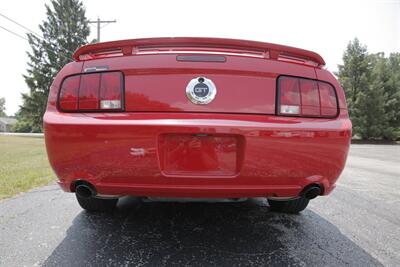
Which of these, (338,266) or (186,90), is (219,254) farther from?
(186,90)

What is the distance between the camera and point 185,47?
181cm

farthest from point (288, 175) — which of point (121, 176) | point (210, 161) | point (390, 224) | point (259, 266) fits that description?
point (390, 224)

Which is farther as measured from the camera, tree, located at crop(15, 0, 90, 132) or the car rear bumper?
tree, located at crop(15, 0, 90, 132)

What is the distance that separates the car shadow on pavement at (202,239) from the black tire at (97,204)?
0.07 m

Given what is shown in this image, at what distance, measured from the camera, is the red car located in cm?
162

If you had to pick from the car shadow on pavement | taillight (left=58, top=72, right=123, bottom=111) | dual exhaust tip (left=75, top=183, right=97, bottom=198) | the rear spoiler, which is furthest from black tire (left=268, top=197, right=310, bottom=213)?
taillight (left=58, top=72, right=123, bottom=111)

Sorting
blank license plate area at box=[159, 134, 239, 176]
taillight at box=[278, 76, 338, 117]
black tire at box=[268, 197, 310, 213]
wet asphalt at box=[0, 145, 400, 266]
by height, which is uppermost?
taillight at box=[278, 76, 338, 117]

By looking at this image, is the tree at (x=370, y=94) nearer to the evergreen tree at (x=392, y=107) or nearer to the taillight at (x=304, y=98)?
the evergreen tree at (x=392, y=107)

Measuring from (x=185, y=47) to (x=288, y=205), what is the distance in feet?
6.11

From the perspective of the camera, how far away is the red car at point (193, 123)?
1.62m

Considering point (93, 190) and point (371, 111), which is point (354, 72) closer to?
point (371, 111)

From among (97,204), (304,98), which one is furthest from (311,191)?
(97,204)

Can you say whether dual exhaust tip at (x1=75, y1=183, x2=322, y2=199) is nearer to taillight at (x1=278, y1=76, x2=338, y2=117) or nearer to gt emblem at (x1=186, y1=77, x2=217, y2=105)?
taillight at (x1=278, y1=76, x2=338, y2=117)

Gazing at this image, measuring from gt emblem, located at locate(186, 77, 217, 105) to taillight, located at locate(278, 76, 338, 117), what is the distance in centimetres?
45
